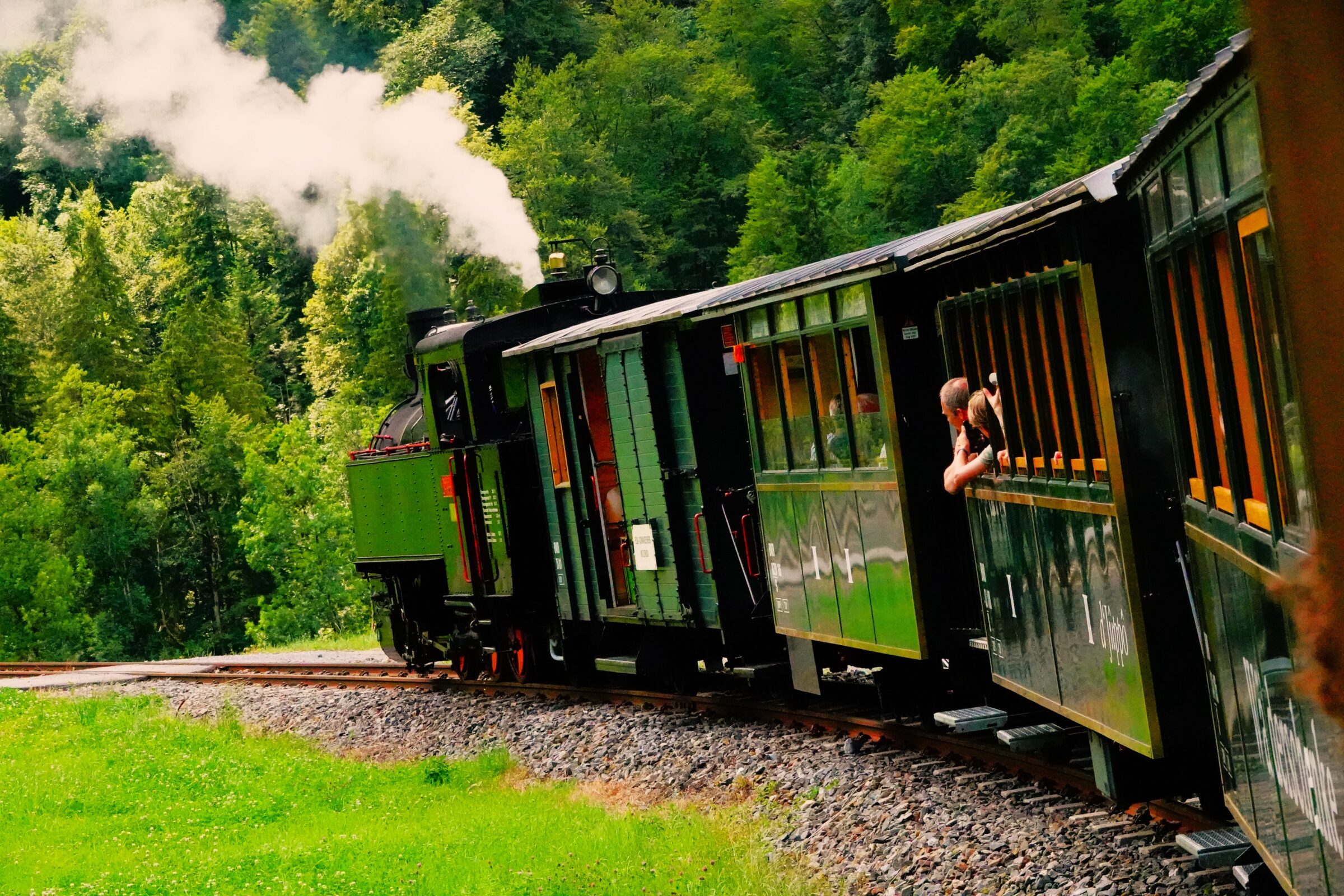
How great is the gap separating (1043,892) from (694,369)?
257 inches

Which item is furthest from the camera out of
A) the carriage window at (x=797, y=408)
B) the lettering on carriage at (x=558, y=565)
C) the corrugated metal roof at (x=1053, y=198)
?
the lettering on carriage at (x=558, y=565)

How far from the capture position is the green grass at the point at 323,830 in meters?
8.77

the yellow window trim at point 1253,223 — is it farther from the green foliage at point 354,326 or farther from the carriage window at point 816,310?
the green foliage at point 354,326

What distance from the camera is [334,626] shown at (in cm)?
5453

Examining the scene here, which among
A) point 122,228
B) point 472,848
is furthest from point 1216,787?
point 122,228

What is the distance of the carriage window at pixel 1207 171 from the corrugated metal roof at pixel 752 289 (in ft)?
12.1

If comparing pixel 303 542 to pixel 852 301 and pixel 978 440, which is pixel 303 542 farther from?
pixel 978 440

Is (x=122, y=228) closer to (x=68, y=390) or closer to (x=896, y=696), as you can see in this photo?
(x=68, y=390)

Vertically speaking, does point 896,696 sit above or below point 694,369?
below

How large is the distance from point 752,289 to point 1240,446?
22.0ft

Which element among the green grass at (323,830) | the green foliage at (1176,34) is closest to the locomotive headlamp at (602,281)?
the green grass at (323,830)

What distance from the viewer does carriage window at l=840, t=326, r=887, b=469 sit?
957 cm

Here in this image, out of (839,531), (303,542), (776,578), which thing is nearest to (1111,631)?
(839,531)

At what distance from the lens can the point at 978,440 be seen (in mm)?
8445
